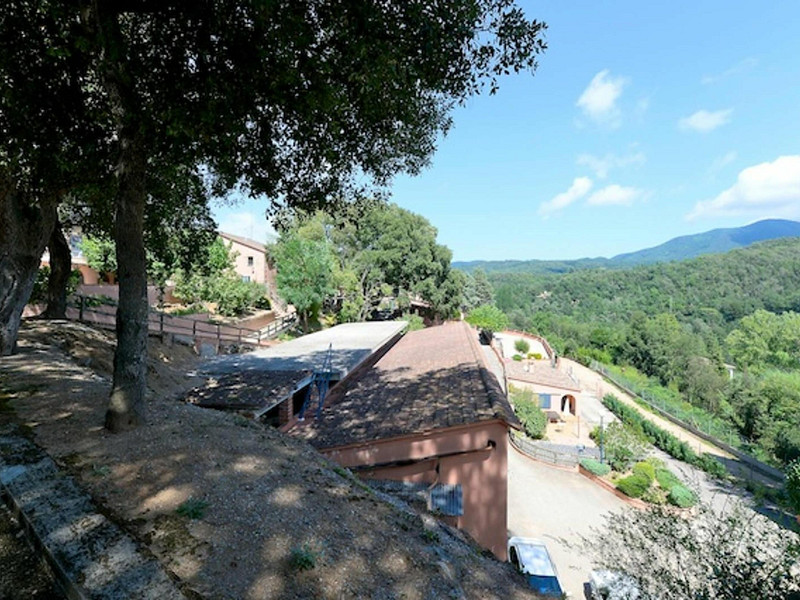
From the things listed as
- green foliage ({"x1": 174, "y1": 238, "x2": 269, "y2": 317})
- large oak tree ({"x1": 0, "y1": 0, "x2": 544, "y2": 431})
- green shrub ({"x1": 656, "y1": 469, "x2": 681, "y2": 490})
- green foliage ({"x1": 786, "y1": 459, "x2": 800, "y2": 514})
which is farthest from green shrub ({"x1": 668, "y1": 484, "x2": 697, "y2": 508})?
green foliage ({"x1": 174, "y1": 238, "x2": 269, "y2": 317})

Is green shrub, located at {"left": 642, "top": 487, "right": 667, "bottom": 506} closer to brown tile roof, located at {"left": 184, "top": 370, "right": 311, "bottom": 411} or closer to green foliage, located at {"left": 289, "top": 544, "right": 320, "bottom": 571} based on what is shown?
brown tile roof, located at {"left": 184, "top": 370, "right": 311, "bottom": 411}

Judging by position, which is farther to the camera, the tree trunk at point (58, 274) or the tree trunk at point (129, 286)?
the tree trunk at point (58, 274)

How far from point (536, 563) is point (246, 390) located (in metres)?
8.08

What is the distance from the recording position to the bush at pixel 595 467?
18531mm

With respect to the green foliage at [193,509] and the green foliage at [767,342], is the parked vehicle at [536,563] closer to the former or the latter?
the green foliage at [193,509]

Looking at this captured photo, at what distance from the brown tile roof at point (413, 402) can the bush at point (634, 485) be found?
8.58 m

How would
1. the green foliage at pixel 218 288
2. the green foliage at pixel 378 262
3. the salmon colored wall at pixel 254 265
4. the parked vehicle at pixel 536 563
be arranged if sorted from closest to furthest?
the parked vehicle at pixel 536 563 → the green foliage at pixel 218 288 → the green foliage at pixel 378 262 → the salmon colored wall at pixel 254 265

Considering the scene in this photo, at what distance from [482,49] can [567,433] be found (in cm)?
2448

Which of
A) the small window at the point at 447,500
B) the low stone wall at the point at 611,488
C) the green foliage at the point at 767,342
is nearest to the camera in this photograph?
the small window at the point at 447,500

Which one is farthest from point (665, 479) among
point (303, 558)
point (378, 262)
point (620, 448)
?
point (378, 262)

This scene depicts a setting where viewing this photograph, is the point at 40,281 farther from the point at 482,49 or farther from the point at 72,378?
the point at 482,49

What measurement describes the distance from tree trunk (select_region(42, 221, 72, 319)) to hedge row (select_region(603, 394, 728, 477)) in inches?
1059

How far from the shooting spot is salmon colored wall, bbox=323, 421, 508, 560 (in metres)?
7.98

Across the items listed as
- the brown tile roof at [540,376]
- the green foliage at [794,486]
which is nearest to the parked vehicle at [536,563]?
the green foliage at [794,486]
